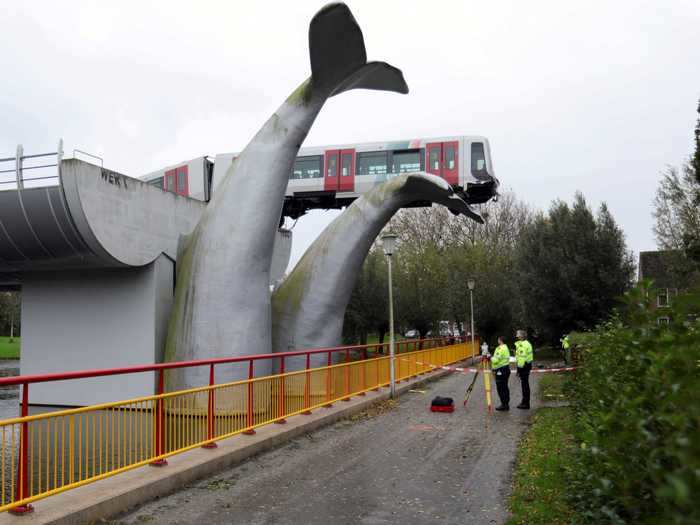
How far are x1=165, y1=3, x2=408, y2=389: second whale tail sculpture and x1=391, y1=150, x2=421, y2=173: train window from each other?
11.9 m

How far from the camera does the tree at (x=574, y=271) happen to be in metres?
28.6

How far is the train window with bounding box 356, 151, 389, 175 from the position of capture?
1110 inches

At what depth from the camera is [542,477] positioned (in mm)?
7020

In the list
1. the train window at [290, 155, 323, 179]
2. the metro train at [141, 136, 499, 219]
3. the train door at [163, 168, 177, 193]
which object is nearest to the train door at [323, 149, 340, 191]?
the metro train at [141, 136, 499, 219]

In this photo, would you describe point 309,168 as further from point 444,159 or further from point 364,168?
point 444,159

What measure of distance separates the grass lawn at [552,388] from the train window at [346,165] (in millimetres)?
12972

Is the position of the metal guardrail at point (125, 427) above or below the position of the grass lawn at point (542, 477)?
above

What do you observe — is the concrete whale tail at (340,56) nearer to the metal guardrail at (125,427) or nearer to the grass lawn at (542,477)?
the metal guardrail at (125,427)

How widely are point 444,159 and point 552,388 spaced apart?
1317 cm

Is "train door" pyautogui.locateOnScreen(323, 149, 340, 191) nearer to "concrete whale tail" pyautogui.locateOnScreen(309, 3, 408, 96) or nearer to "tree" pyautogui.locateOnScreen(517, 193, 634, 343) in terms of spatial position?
"tree" pyautogui.locateOnScreen(517, 193, 634, 343)

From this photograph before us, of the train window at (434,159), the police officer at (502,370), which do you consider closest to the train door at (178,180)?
the train window at (434,159)

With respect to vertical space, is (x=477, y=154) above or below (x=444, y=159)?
above

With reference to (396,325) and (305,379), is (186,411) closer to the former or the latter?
(305,379)

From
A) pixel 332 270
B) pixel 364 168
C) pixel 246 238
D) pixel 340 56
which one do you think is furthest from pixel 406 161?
pixel 246 238
